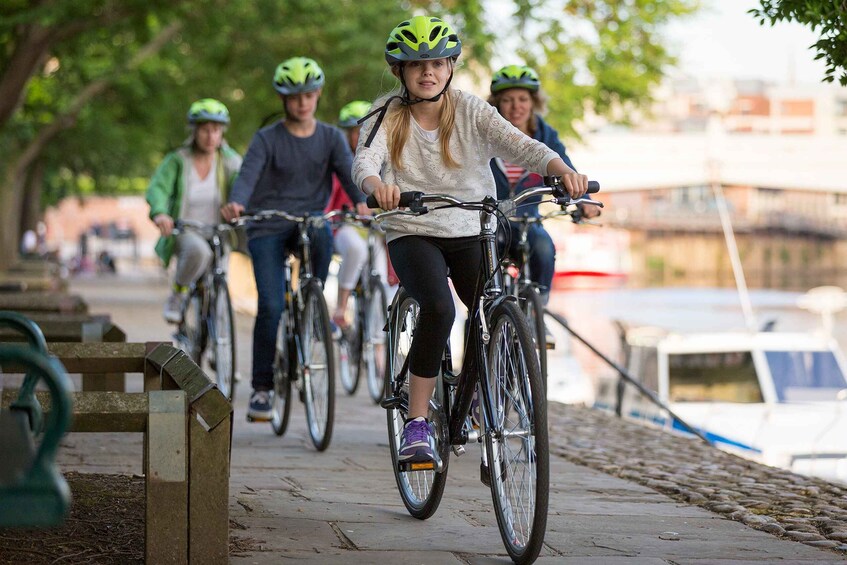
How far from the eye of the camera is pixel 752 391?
1966 cm

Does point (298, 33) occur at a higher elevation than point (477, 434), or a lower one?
higher

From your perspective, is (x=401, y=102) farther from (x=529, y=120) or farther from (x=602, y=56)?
(x=602, y=56)

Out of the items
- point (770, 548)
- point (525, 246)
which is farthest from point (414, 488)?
point (525, 246)

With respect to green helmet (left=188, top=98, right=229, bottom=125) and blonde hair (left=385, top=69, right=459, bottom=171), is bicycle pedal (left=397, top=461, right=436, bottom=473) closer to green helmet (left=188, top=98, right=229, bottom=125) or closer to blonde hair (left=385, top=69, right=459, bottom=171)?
blonde hair (left=385, top=69, right=459, bottom=171)

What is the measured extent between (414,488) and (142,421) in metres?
1.60

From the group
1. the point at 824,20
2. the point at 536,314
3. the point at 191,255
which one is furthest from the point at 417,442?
the point at 191,255

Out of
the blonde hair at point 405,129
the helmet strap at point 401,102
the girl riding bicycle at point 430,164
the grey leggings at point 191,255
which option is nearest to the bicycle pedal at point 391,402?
the girl riding bicycle at point 430,164

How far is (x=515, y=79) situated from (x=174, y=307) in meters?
3.01

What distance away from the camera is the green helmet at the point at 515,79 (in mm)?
8344

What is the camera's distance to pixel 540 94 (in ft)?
28.1

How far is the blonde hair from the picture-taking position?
17.8ft

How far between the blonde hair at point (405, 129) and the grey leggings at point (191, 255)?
161 inches

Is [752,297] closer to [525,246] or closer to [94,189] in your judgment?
[94,189]

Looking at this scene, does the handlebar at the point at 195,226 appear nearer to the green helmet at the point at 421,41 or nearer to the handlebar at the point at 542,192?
the green helmet at the point at 421,41
